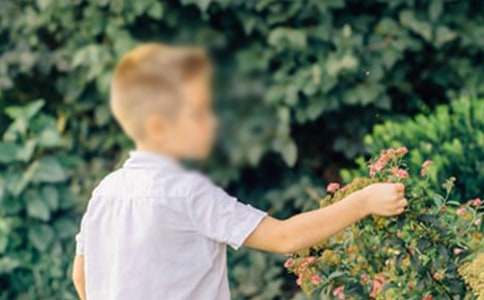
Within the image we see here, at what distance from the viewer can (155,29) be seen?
560 cm

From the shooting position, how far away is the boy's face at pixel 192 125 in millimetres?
2498

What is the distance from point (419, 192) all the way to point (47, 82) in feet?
10.6

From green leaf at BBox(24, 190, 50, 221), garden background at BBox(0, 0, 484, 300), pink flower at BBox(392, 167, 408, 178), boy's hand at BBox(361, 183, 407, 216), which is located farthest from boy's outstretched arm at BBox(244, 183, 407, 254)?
green leaf at BBox(24, 190, 50, 221)

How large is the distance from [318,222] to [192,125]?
13.4 inches

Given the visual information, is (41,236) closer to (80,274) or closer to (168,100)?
(80,274)

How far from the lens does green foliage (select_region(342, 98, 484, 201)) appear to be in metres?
4.30

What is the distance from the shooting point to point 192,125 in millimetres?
2504

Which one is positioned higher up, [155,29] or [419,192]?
[419,192]

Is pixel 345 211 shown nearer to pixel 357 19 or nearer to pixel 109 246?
pixel 109 246

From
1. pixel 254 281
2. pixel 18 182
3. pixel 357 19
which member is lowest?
pixel 254 281

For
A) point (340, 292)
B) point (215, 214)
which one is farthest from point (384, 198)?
point (340, 292)

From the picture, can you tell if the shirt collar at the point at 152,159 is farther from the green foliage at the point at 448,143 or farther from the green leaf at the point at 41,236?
the green leaf at the point at 41,236

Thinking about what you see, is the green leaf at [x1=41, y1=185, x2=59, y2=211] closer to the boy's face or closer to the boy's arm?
the boy's arm

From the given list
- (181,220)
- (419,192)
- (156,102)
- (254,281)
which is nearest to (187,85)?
(156,102)
